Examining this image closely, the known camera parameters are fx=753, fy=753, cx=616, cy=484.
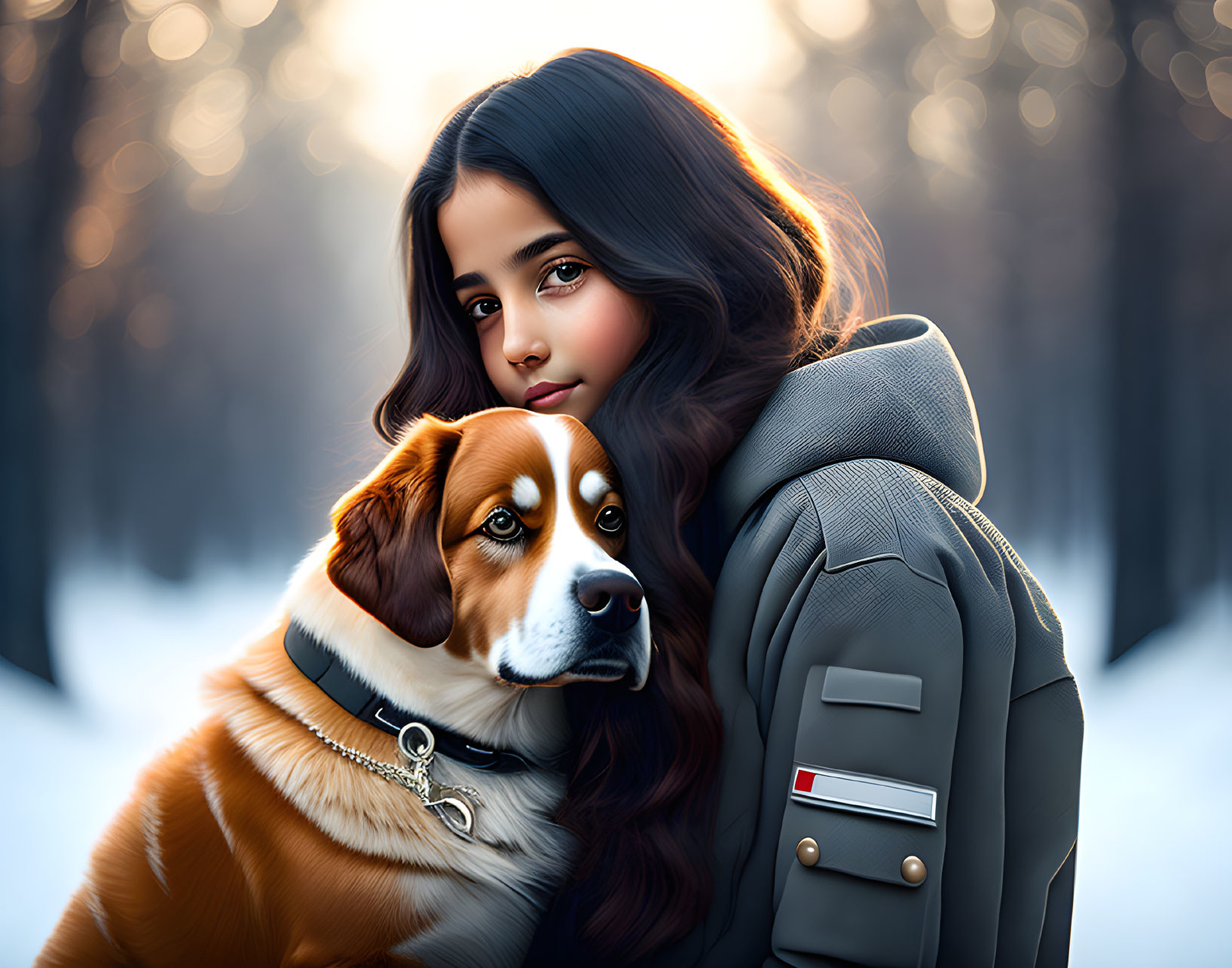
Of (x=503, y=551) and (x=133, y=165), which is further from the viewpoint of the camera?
(x=133, y=165)

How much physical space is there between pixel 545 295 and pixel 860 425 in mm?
663

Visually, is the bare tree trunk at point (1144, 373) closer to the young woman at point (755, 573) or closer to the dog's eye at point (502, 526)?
the young woman at point (755, 573)

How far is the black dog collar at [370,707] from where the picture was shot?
52.9 inches

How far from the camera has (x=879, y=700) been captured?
111cm

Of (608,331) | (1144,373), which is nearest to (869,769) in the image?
(608,331)

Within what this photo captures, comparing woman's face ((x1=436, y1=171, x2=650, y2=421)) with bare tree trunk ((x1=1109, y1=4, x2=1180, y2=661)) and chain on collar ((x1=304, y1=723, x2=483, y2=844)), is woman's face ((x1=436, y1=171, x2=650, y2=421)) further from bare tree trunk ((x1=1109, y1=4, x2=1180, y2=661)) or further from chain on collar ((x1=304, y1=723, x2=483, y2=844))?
bare tree trunk ((x1=1109, y1=4, x2=1180, y2=661))

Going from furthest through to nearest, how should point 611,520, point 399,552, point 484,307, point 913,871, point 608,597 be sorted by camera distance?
point 484,307
point 611,520
point 399,552
point 608,597
point 913,871

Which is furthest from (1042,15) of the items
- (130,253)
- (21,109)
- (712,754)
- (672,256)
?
(21,109)

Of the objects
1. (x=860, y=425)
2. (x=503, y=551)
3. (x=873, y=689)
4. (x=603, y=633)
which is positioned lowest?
(x=873, y=689)

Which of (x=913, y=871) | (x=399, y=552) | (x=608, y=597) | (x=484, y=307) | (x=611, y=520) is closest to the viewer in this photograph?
(x=913, y=871)

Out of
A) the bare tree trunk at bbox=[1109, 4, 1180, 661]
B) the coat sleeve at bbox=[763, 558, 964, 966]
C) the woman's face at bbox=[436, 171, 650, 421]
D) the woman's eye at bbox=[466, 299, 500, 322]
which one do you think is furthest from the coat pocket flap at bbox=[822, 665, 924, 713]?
the bare tree trunk at bbox=[1109, 4, 1180, 661]

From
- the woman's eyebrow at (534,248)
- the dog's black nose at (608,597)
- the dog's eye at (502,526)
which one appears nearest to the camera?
the dog's black nose at (608,597)

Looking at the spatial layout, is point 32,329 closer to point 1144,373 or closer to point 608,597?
point 608,597

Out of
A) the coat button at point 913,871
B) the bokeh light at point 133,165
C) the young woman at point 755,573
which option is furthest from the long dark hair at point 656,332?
the bokeh light at point 133,165
